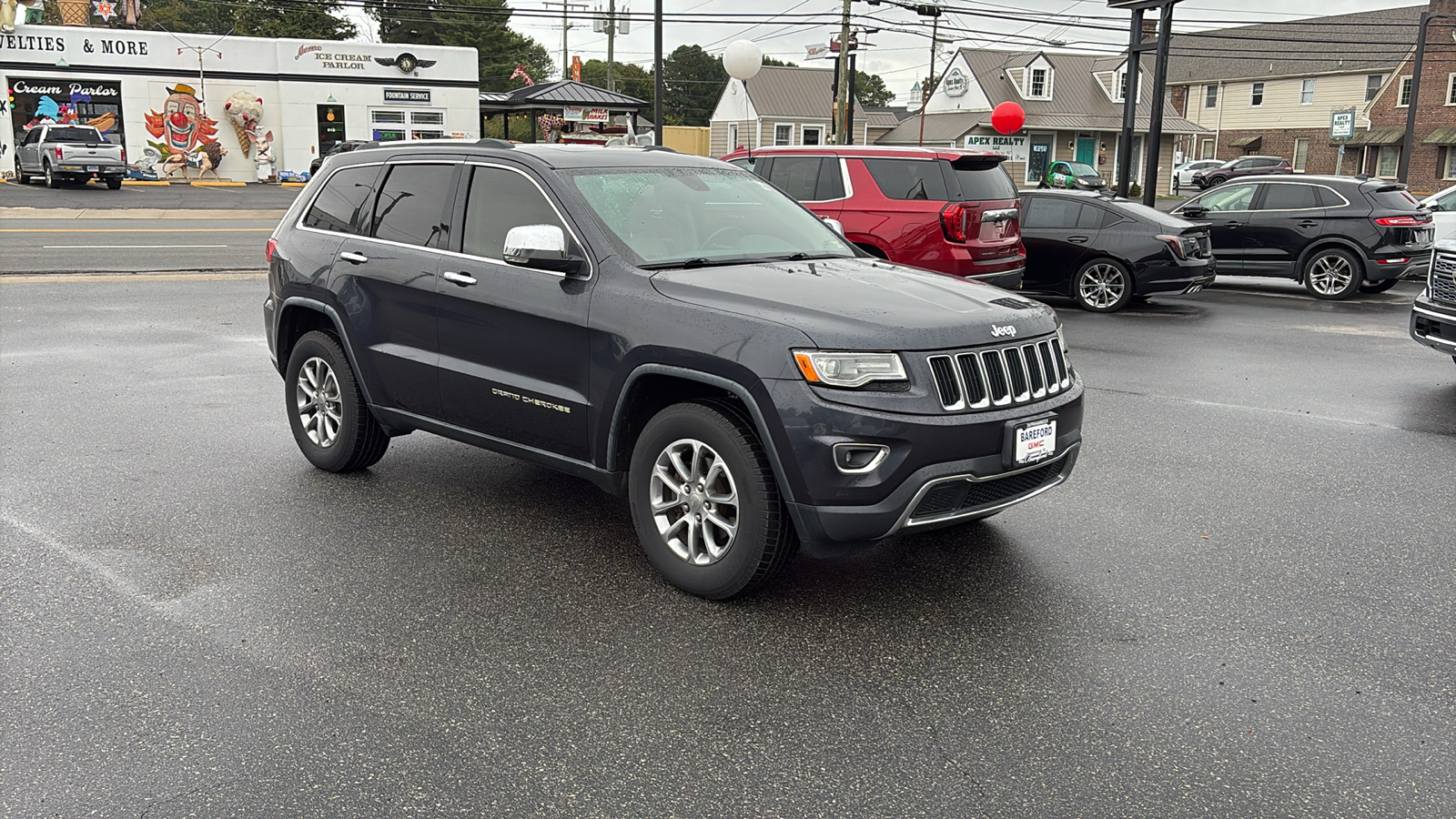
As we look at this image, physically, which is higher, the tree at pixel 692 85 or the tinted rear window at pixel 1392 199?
the tree at pixel 692 85

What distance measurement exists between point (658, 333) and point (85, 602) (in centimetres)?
249

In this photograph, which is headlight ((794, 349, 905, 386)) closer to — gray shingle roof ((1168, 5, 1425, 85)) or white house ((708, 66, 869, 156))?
white house ((708, 66, 869, 156))

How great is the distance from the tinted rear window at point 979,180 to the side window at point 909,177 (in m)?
0.21

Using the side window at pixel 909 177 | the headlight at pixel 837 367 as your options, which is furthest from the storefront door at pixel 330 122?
the headlight at pixel 837 367

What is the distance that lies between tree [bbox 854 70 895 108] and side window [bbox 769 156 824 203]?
344 feet

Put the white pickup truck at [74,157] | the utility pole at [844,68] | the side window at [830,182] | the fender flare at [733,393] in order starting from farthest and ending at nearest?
the utility pole at [844,68] → the white pickup truck at [74,157] → the side window at [830,182] → the fender flare at [733,393]

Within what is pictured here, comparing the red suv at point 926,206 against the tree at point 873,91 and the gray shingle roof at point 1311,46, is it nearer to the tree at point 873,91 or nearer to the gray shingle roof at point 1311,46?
the gray shingle roof at point 1311,46

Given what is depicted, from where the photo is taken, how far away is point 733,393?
14.6 ft

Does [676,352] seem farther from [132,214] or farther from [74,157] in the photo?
[74,157]

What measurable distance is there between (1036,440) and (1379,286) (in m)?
14.3

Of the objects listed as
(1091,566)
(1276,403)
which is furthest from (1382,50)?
(1091,566)

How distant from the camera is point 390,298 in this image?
5.85 metres

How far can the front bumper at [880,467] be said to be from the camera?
13.9ft


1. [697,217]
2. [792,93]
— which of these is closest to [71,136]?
[697,217]
